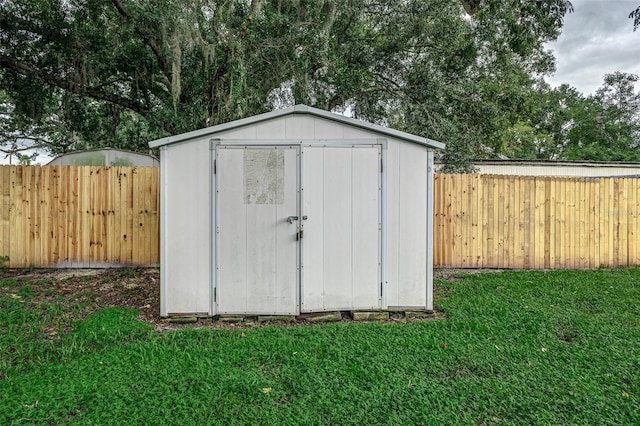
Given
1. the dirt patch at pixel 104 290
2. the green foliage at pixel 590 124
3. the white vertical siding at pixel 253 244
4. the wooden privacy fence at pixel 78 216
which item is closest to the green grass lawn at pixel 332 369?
the dirt patch at pixel 104 290

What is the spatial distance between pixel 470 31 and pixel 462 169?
9.94 feet

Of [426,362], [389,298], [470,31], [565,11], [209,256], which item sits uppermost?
[470,31]

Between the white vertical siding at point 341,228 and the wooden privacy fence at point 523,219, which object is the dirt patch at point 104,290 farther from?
the wooden privacy fence at point 523,219

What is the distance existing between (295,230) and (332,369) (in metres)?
1.45

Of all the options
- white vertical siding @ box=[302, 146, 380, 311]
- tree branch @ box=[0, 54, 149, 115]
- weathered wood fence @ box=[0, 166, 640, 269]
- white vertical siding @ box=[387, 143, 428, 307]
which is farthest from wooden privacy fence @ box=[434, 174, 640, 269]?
tree branch @ box=[0, 54, 149, 115]

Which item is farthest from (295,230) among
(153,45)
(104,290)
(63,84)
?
(63,84)

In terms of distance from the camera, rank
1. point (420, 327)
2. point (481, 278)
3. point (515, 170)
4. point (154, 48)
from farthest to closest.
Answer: point (515, 170)
point (154, 48)
point (481, 278)
point (420, 327)

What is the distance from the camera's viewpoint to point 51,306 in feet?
12.9

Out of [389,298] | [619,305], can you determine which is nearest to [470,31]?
[619,305]

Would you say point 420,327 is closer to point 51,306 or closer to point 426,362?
point 426,362

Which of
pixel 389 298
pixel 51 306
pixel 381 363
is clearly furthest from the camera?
pixel 51 306

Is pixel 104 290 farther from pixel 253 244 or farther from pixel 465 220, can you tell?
pixel 465 220

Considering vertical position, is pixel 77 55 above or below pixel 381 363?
above

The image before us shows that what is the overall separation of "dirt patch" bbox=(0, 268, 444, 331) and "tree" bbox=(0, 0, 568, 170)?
295 cm
